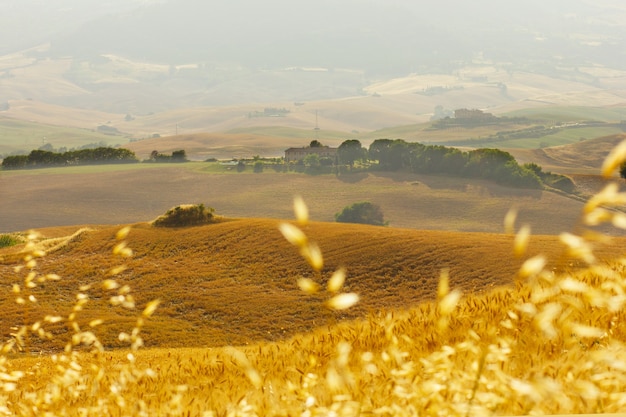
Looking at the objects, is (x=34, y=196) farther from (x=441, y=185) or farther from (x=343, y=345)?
(x=343, y=345)

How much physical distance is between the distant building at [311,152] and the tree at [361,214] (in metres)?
38.3

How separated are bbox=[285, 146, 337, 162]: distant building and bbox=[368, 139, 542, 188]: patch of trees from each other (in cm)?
1338

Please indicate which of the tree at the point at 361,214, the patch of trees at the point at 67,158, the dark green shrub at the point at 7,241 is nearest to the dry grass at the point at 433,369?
the dark green shrub at the point at 7,241

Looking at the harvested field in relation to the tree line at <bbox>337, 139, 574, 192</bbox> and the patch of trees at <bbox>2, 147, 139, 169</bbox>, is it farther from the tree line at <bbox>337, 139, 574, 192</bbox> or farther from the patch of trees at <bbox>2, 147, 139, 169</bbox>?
the patch of trees at <bbox>2, 147, 139, 169</bbox>

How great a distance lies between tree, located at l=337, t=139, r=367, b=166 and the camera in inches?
Result: 6353

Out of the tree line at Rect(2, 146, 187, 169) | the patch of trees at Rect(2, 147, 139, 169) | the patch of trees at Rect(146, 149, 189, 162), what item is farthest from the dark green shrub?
the patch of trees at Rect(146, 149, 189, 162)

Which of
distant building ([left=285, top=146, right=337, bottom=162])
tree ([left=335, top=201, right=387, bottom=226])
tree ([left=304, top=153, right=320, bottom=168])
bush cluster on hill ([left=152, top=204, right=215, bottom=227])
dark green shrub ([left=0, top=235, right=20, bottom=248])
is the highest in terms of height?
distant building ([left=285, top=146, right=337, bottom=162])

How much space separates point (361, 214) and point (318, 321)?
9260 cm

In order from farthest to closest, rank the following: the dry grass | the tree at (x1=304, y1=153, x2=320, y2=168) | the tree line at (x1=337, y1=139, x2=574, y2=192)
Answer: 1. the tree at (x1=304, y1=153, x2=320, y2=168)
2. the tree line at (x1=337, y1=139, x2=574, y2=192)
3. the dry grass

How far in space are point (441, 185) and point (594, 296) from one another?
140623 millimetres

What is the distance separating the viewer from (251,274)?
1673 inches

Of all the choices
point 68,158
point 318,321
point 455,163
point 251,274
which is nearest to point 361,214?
point 455,163

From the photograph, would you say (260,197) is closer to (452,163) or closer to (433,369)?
(452,163)

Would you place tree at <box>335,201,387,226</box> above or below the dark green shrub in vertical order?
below
